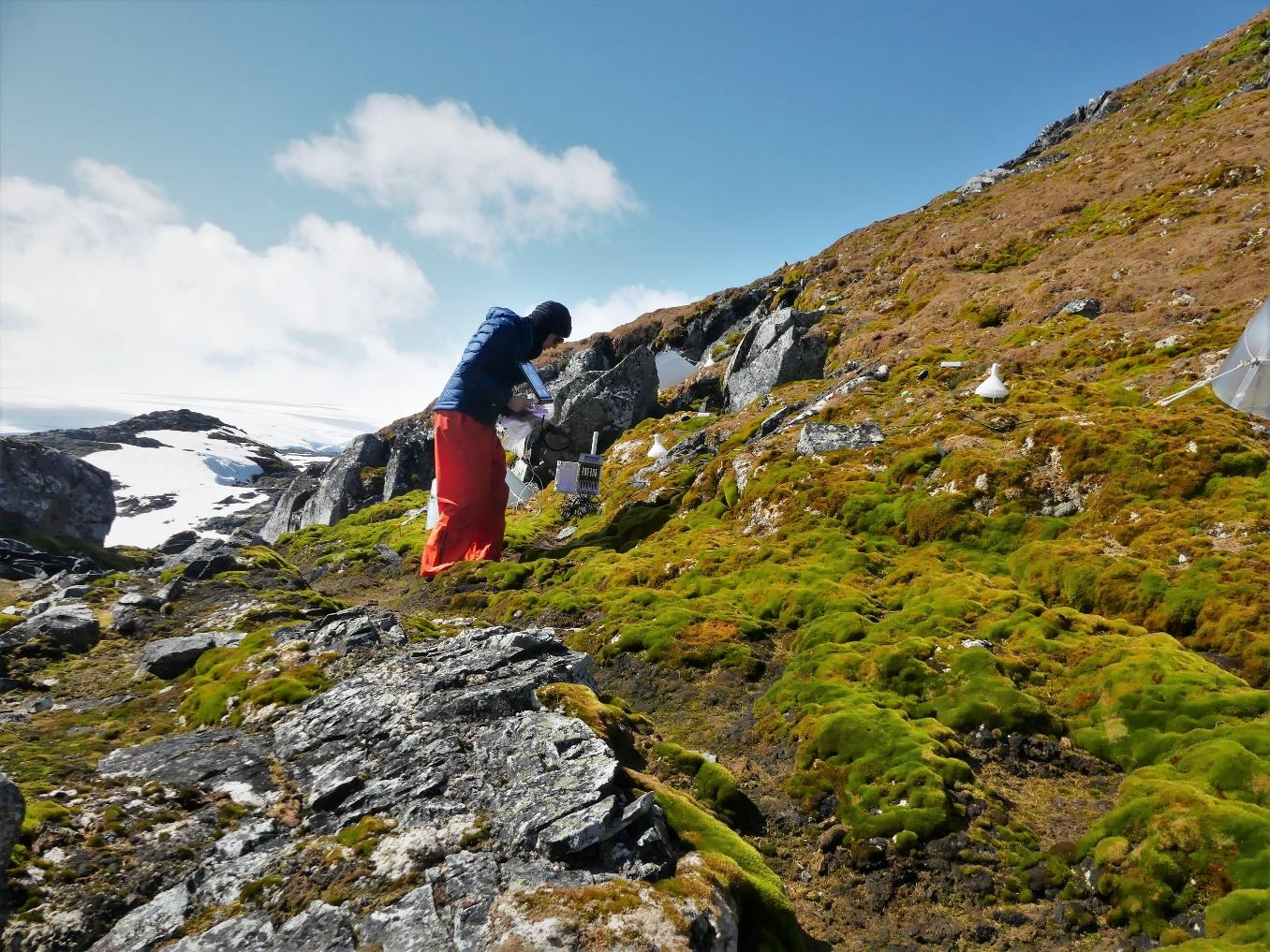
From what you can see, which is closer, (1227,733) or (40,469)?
(1227,733)

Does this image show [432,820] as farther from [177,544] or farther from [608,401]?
[177,544]

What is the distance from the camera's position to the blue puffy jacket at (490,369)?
103ft

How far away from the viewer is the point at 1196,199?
4822 cm

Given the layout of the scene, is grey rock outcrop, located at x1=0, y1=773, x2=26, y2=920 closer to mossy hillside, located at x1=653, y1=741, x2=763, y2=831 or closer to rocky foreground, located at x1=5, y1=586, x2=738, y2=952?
rocky foreground, located at x1=5, y1=586, x2=738, y2=952

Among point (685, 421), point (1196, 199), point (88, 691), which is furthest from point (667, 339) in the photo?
point (88, 691)

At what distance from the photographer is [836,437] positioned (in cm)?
3375

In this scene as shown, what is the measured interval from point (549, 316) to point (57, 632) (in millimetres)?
23510

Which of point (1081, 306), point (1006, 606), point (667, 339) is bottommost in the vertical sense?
point (1006, 606)

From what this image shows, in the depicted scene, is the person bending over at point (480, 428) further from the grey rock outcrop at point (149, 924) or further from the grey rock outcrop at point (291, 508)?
the grey rock outcrop at point (291, 508)

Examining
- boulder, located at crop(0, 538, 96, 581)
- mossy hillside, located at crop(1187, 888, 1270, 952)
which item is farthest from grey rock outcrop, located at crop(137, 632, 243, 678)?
mossy hillside, located at crop(1187, 888, 1270, 952)

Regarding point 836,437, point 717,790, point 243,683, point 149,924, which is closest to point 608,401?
point 836,437

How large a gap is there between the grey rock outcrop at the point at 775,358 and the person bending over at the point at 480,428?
82.9ft

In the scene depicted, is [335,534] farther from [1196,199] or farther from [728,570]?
[1196,199]

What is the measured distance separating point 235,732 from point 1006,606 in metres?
20.6
